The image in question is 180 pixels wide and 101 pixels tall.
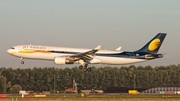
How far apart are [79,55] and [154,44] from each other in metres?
18.8

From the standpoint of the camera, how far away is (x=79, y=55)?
66.2 m

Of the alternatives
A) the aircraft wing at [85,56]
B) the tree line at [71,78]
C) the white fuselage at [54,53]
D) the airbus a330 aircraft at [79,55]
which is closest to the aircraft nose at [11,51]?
the airbus a330 aircraft at [79,55]

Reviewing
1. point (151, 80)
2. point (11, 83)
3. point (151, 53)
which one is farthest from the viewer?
point (151, 80)

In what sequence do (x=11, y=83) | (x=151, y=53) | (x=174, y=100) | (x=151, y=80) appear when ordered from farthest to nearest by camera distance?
(x=151, y=80)
(x=11, y=83)
(x=151, y=53)
(x=174, y=100)

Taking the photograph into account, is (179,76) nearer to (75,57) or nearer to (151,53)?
(151,53)

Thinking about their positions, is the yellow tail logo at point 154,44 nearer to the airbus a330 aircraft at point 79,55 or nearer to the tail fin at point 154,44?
the tail fin at point 154,44

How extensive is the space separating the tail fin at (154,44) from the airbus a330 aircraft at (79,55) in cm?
254

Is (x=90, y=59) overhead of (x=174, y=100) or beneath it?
overhead

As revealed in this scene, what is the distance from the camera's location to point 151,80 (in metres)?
151

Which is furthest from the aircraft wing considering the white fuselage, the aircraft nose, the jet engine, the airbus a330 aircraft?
the aircraft nose

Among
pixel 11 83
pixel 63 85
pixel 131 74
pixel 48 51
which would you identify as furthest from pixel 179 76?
pixel 48 51

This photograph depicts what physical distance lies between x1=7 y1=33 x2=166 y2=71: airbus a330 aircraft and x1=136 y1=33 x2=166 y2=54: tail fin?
254 cm

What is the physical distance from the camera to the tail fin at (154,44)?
71.6 meters

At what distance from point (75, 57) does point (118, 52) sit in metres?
9.70
